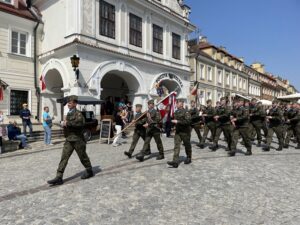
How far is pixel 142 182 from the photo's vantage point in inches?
241

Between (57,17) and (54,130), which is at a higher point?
(57,17)

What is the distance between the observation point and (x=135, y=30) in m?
19.8

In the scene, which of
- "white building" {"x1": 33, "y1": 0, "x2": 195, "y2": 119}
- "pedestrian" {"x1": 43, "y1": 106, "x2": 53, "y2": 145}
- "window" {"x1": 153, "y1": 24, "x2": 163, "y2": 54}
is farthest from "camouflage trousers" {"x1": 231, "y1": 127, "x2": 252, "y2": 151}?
"window" {"x1": 153, "y1": 24, "x2": 163, "y2": 54}

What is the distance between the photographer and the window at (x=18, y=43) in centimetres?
1681

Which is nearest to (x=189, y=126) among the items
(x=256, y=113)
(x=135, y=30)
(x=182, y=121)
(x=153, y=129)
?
(x=182, y=121)

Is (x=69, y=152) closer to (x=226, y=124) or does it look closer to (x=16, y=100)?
(x=226, y=124)

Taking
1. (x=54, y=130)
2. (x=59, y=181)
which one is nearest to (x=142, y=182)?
(x=59, y=181)

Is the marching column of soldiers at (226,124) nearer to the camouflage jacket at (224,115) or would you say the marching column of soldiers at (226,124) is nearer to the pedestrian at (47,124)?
the camouflage jacket at (224,115)

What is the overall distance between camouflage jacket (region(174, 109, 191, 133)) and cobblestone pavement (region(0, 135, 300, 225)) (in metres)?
1.02

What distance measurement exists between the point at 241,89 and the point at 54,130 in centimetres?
3449

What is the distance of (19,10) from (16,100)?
5855 millimetres

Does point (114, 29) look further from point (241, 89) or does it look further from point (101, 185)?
point (241, 89)

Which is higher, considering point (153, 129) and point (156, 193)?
point (153, 129)

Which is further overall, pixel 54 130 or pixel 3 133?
pixel 54 130
